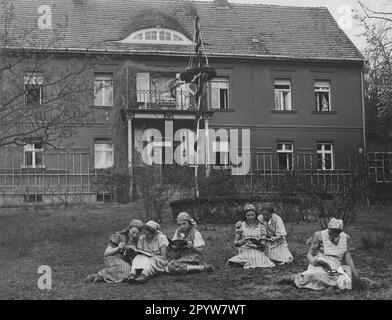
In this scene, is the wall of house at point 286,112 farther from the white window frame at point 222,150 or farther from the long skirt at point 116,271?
the long skirt at point 116,271

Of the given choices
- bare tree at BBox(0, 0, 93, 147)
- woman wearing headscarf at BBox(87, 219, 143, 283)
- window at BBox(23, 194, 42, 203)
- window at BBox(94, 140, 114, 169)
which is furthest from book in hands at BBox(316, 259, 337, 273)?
window at BBox(94, 140, 114, 169)

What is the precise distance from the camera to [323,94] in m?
30.4

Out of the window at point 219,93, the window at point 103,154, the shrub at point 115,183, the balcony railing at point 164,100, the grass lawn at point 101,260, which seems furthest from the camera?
the window at point 219,93

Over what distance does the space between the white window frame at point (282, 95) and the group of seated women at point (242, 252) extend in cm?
1916

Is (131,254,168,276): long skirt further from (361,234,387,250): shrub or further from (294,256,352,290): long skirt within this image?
(361,234,387,250): shrub

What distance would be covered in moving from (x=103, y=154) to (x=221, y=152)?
502 cm

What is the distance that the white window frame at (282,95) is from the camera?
29859 mm

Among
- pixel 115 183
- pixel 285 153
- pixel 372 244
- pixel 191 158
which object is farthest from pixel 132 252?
pixel 285 153

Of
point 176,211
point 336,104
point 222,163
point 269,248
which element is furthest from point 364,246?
point 336,104

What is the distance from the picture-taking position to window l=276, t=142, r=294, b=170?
2912 cm

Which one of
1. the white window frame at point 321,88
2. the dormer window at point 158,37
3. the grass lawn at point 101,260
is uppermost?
the dormer window at point 158,37

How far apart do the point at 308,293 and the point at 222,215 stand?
691 cm

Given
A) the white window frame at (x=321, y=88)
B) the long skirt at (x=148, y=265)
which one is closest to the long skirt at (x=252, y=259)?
the long skirt at (x=148, y=265)

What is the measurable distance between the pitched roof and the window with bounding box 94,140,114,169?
3.98m
